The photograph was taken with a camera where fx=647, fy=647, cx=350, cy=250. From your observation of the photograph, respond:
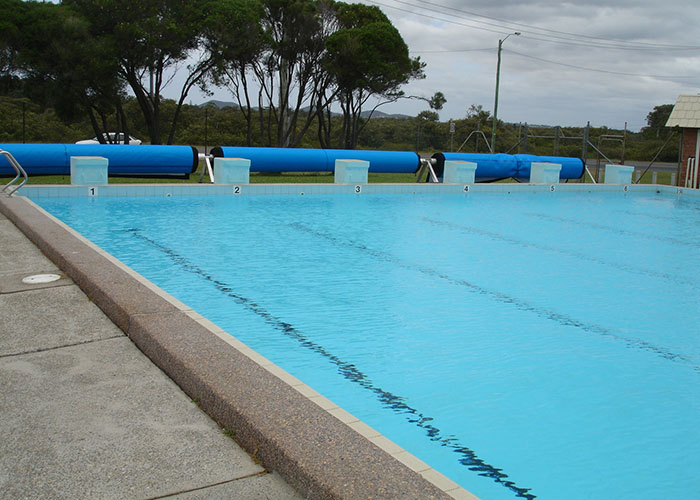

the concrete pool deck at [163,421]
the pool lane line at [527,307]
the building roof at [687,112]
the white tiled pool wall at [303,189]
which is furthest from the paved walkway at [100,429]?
the building roof at [687,112]

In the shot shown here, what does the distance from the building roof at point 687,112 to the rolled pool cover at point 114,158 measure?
1569cm

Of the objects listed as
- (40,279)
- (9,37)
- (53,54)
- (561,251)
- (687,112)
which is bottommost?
(561,251)

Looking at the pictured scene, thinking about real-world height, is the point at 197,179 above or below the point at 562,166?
below

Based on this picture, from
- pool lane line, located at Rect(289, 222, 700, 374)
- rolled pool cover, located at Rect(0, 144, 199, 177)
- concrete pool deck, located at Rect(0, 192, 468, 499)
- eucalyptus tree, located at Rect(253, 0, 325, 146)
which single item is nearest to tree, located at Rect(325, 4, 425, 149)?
eucalyptus tree, located at Rect(253, 0, 325, 146)

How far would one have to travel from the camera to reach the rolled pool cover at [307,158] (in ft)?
51.0

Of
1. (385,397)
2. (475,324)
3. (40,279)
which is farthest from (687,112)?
(40,279)

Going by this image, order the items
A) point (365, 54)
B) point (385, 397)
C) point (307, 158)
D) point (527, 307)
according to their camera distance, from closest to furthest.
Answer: point (385, 397), point (527, 307), point (307, 158), point (365, 54)

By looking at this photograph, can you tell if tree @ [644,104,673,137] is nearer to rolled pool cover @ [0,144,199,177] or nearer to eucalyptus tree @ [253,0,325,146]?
eucalyptus tree @ [253,0,325,146]

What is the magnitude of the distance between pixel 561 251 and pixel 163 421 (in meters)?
7.56

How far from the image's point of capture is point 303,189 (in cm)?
1465

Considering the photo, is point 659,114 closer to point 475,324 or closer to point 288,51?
point 288,51

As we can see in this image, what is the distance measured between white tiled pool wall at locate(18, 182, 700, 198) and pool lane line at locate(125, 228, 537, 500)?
20.4ft

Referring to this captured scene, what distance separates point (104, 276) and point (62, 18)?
1632 cm

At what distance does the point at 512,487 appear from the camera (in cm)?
309
